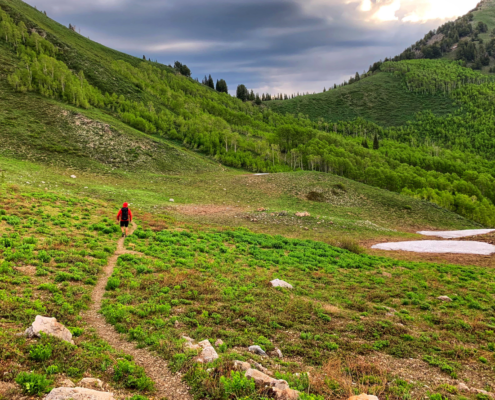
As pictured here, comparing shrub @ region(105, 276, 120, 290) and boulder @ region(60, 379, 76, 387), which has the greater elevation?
boulder @ region(60, 379, 76, 387)

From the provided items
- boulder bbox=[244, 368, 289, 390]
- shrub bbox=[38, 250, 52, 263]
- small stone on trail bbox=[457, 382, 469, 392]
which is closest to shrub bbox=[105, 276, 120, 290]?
shrub bbox=[38, 250, 52, 263]

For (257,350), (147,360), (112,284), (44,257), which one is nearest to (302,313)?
(257,350)

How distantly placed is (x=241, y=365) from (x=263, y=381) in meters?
0.84

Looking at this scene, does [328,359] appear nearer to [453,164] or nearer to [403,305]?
[403,305]

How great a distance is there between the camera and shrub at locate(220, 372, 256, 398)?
19.3 ft

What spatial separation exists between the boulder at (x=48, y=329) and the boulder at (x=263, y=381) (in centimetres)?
496

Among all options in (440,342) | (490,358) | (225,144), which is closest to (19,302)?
(440,342)

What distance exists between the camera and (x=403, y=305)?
13297 mm

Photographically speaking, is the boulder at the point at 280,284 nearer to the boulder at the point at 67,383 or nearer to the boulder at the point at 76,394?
the boulder at the point at 76,394

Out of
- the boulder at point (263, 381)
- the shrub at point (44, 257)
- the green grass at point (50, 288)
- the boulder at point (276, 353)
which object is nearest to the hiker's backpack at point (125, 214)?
the green grass at point (50, 288)

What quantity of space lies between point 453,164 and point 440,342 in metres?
143

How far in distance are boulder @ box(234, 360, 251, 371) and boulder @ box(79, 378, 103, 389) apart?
3194mm

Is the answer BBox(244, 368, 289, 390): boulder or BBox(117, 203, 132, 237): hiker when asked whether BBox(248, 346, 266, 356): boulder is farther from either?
BBox(117, 203, 132, 237): hiker

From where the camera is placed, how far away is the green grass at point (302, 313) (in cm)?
777
